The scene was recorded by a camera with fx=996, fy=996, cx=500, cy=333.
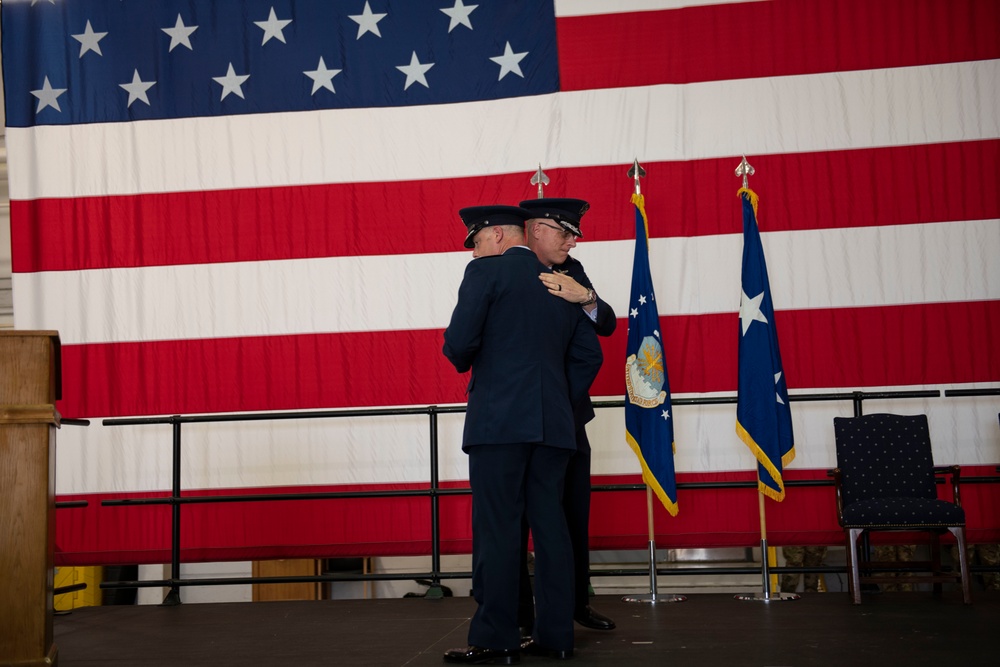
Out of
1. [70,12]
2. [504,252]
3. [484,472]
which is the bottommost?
[484,472]

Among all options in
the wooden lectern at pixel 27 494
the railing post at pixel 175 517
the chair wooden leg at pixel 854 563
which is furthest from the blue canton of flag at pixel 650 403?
the wooden lectern at pixel 27 494

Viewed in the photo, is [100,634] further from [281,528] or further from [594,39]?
[594,39]

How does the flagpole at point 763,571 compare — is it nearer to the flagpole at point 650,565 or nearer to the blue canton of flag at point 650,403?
the flagpole at point 650,565

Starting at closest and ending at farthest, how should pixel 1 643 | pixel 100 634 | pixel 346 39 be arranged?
pixel 1 643, pixel 100 634, pixel 346 39

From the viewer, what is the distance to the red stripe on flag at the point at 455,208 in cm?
504

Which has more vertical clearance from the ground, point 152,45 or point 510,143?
point 152,45

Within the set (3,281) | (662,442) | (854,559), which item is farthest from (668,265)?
(3,281)

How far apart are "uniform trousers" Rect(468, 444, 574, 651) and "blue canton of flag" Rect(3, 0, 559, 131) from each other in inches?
112

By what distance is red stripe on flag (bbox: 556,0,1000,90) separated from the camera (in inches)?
201

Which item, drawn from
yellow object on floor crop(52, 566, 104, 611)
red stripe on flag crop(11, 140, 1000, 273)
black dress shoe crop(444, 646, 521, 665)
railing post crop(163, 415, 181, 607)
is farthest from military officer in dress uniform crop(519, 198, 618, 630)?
yellow object on floor crop(52, 566, 104, 611)

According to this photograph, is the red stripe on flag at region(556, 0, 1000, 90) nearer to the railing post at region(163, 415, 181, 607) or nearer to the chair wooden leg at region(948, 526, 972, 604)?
the chair wooden leg at region(948, 526, 972, 604)

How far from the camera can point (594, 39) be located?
5281mm

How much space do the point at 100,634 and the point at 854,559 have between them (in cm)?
308

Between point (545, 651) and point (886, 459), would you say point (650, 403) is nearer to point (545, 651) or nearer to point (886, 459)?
point (886, 459)
